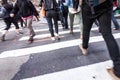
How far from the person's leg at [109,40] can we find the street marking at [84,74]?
0.88 ft

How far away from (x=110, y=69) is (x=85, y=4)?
1.19m

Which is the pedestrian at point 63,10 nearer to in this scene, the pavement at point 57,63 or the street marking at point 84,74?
the pavement at point 57,63

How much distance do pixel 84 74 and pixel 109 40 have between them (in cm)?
80

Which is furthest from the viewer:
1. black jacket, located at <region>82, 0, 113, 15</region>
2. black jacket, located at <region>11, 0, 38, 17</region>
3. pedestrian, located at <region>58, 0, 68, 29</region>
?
pedestrian, located at <region>58, 0, 68, 29</region>

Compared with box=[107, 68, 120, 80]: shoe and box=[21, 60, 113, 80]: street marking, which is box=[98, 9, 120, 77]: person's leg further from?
box=[21, 60, 113, 80]: street marking

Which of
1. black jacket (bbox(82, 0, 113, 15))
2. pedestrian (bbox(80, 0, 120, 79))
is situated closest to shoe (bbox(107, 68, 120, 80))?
pedestrian (bbox(80, 0, 120, 79))

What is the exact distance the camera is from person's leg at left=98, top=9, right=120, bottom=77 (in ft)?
13.7

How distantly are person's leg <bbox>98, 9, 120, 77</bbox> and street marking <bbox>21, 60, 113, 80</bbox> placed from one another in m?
0.27

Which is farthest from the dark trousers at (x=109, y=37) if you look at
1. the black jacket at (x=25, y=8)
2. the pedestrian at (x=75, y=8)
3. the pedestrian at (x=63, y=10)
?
the pedestrian at (x=63, y=10)

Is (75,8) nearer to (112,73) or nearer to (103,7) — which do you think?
(103,7)

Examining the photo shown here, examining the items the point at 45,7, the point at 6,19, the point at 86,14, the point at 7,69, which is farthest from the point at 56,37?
the point at 86,14


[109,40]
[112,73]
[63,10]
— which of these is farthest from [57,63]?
[63,10]

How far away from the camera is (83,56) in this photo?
5.88m

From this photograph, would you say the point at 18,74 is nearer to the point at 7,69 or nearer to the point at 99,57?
the point at 7,69
